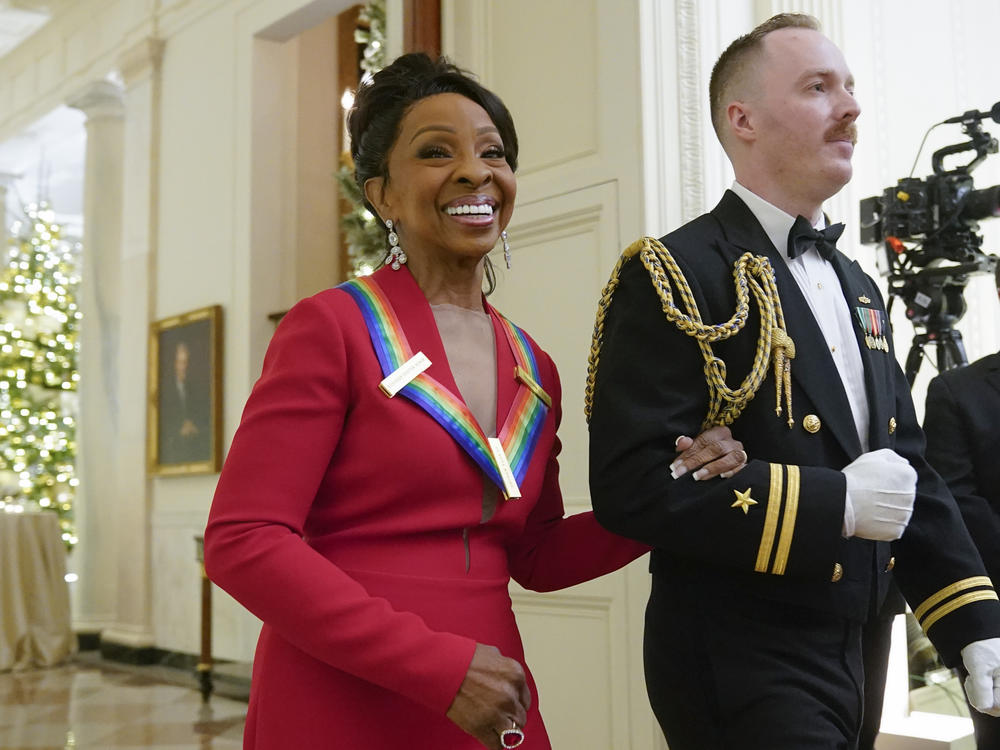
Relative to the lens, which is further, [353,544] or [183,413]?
[183,413]

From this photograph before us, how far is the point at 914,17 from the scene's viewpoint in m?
5.29

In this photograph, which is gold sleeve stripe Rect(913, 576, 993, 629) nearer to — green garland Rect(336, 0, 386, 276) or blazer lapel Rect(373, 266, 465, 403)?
blazer lapel Rect(373, 266, 465, 403)

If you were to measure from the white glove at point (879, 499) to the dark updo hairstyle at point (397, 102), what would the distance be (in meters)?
0.72

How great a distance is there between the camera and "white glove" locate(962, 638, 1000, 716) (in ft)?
5.55

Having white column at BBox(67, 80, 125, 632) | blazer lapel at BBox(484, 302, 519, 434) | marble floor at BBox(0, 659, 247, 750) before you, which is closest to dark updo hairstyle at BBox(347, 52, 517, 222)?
blazer lapel at BBox(484, 302, 519, 434)

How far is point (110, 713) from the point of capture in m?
6.12

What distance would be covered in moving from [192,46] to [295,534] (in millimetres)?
7713

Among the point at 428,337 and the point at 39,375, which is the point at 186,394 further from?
the point at 428,337

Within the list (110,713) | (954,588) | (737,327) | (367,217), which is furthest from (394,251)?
(110,713)

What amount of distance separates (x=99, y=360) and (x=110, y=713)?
3556mm

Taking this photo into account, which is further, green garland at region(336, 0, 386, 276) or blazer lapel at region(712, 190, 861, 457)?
green garland at region(336, 0, 386, 276)

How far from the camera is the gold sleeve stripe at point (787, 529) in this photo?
1558 mm

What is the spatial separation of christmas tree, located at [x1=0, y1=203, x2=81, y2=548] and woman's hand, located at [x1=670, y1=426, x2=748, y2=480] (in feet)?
28.4

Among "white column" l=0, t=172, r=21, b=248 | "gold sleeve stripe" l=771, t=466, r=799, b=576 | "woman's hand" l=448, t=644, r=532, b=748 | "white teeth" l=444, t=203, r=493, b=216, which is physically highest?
"white column" l=0, t=172, r=21, b=248
